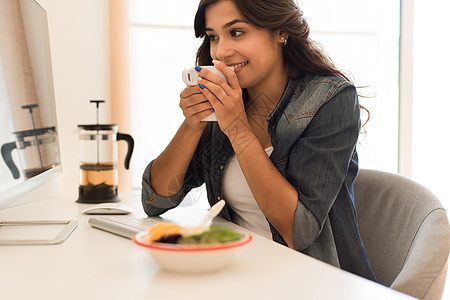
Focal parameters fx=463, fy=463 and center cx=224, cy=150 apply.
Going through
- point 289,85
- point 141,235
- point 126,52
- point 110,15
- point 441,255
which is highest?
point 110,15

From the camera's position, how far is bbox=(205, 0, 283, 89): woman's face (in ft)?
3.63

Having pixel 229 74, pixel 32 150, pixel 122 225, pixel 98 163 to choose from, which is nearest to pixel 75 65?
pixel 98 163

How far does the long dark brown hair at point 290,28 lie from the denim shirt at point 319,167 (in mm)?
43

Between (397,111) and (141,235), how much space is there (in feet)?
7.74

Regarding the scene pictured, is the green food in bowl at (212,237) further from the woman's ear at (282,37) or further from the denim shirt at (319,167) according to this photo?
the woman's ear at (282,37)

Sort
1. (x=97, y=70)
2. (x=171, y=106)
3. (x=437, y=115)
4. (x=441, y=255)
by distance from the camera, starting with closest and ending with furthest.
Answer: (x=441, y=255), (x=97, y=70), (x=171, y=106), (x=437, y=115)

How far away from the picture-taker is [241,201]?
1.15 meters

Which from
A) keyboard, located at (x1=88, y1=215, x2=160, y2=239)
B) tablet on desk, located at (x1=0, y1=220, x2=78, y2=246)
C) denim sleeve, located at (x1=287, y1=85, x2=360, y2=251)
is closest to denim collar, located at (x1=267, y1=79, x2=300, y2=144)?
denim sleeve, located at (x1=287, y1=85, x2=360, y2=251)

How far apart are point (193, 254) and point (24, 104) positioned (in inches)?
24.4

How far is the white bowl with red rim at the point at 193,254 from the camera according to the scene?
Result: 536 mm

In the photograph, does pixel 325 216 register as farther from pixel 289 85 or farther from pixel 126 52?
pixel 126 52

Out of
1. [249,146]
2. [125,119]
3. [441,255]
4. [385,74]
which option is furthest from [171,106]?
[441,255]

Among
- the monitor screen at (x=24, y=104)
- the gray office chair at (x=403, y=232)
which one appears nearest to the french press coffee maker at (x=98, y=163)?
the monitor screen at (x=24, y=104)

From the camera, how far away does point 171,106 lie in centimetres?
239
